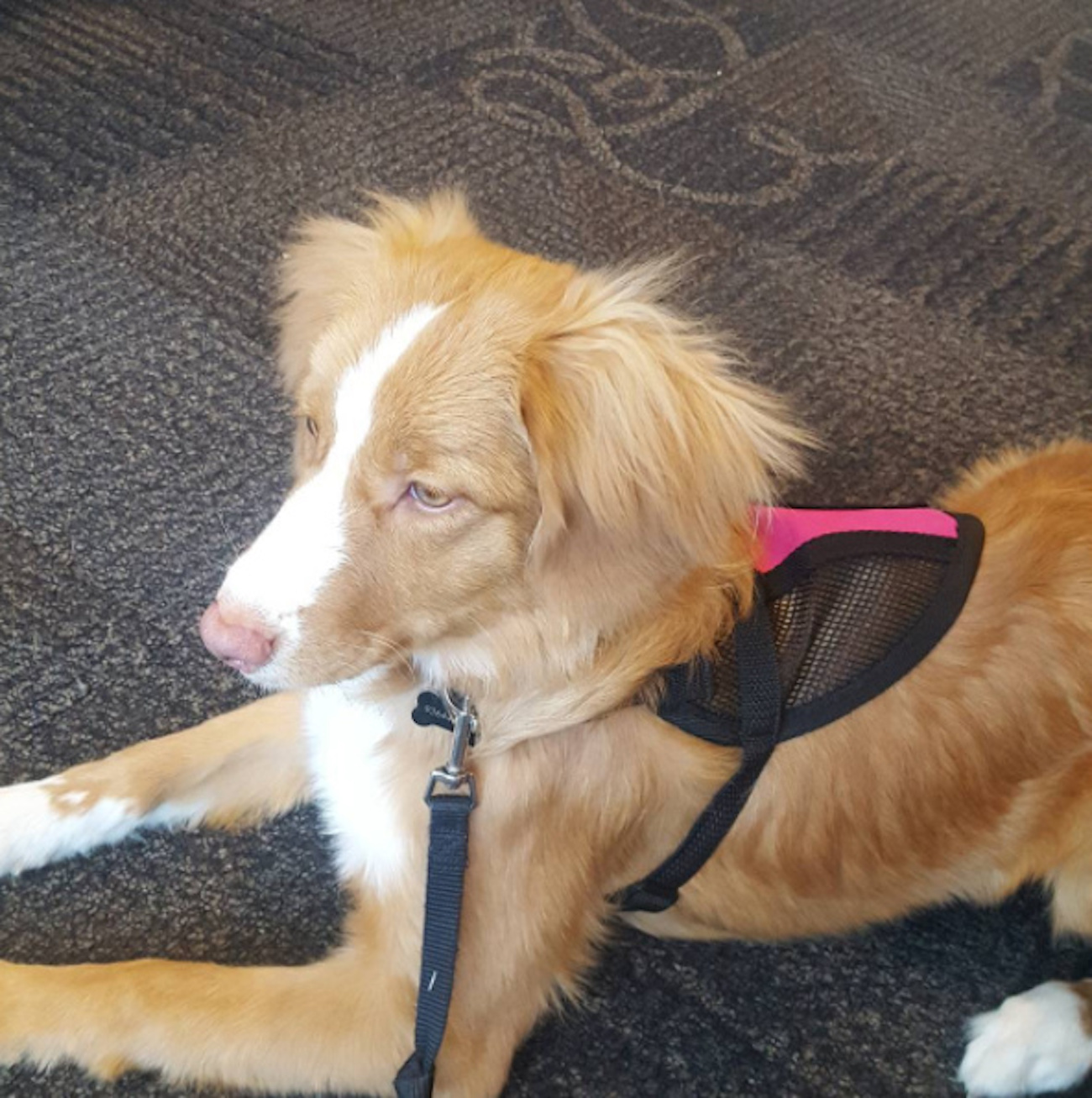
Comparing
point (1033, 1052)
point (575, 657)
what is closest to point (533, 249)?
point (575, 657)

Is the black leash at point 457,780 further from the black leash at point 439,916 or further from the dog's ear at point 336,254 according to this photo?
the dog's ear at point 336,254

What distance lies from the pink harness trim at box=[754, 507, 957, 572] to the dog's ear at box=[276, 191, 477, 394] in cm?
54

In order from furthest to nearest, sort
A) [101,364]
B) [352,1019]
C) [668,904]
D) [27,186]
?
[27,186] < [101,364] < [668,904] < [352,1019]

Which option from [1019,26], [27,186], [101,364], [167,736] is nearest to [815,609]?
[167,736]

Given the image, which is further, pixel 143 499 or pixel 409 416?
pixel 143 499

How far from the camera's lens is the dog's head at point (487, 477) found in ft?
3.86

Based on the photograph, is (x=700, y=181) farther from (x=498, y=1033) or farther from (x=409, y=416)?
(x=498, y=1033)

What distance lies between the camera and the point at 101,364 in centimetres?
240

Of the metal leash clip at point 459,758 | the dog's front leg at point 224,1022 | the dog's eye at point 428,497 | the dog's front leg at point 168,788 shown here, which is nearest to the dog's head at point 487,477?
the dog's eye at point 428,497

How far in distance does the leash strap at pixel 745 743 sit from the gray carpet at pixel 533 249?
34cm

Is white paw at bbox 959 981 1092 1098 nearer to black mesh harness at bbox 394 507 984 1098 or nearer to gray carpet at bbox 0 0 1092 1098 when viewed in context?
gray carpet at bbox 0 0 1092 1098

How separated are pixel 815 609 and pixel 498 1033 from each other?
65 cm

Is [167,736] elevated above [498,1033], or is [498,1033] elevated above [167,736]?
[498,1033]

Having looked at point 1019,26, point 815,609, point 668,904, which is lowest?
point 668,904
